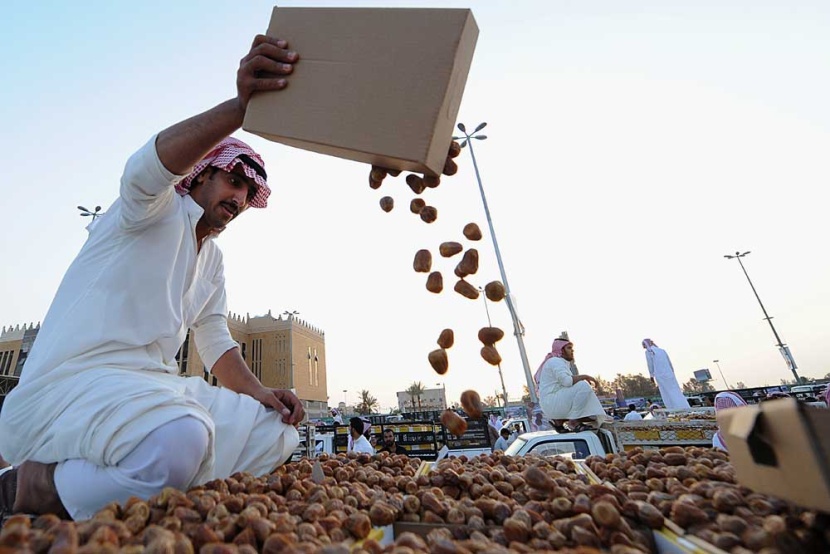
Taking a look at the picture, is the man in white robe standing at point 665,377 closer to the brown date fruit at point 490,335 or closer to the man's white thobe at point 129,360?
the brown date fruit at point 490,335

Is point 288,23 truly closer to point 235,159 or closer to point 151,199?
point 235,159

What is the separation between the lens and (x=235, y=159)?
1972 millimetres

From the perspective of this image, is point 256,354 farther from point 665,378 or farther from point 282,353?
point 665,378

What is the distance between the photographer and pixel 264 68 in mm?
1531

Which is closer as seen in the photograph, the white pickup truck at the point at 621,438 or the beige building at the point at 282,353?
the white pickup truck at the point at 621,438

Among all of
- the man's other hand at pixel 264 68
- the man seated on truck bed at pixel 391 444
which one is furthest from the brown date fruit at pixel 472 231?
the man seated on truck bed at pixel 391 444

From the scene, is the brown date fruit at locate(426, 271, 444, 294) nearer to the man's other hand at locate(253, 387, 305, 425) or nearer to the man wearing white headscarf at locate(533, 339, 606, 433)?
the man's other hand at locate(253, 387, 305, 425)

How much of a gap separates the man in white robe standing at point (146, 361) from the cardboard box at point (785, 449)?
1575 millimetres

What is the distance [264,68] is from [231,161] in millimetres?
599

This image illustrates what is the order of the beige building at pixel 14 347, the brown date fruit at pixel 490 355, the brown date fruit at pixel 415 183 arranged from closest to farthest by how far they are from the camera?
1. the brown date fruit at pixel 415 183
2. the brown date fruit at pixel 490 355
3. the beige building at pixel 14 347

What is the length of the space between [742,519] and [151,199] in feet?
7.05

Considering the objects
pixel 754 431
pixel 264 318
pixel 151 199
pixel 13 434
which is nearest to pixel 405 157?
pixel 151 199

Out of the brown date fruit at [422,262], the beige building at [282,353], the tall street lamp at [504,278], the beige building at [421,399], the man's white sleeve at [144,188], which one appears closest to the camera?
the man's white sleeve at [144,188]

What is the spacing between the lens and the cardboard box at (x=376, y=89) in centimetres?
133
